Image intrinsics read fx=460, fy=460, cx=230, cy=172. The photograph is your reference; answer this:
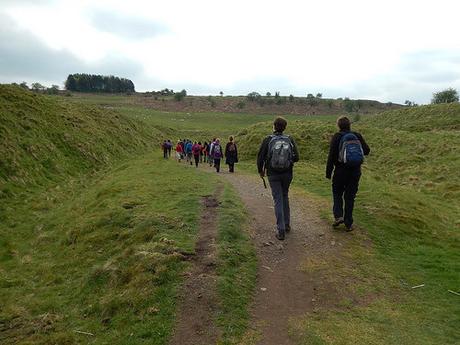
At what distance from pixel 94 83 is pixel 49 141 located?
14585 centimetres

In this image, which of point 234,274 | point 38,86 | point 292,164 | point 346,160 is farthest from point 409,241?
point 38,86

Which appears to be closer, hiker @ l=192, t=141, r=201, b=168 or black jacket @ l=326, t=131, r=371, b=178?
black jacket @ l=326, t=131, r=371, b=178

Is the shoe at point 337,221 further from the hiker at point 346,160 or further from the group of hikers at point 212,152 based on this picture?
the group of hikers at point 212,152

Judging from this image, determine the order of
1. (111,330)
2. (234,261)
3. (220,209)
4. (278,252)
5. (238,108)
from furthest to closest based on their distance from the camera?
(238,108) → (220,209) → (278,252) → (234,261) → (111,330)

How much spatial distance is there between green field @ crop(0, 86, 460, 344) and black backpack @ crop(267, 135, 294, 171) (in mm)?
1995

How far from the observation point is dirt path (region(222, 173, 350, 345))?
24.7ft

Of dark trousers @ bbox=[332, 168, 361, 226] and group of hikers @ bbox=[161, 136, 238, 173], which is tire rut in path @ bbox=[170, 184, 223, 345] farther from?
group of hikers @ bbox=[161, 136, 238, 173]

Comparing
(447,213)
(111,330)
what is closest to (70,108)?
(447,213)

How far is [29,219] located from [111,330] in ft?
42.0

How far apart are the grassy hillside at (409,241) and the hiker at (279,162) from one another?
2.63 m

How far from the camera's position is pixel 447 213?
17.0 metres

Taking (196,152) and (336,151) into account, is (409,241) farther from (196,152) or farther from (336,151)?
(196,152)

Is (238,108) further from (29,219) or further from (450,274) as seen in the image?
(450,274)

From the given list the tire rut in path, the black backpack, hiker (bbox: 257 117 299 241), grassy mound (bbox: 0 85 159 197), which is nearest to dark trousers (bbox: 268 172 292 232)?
hiker (bbox: 257 117 299 241)
